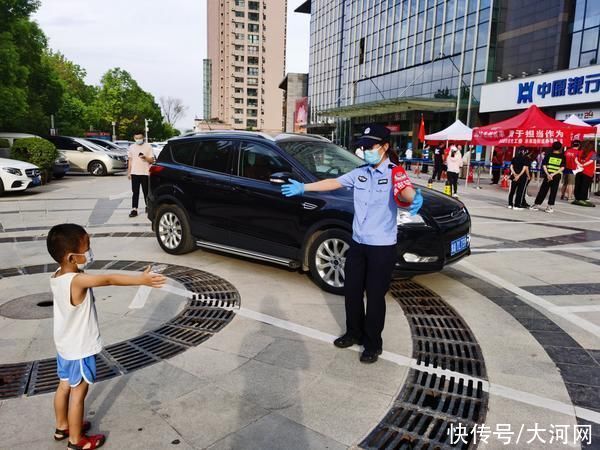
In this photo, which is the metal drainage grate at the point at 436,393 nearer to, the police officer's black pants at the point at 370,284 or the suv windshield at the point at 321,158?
the police officer's black pants at the point at 370,284

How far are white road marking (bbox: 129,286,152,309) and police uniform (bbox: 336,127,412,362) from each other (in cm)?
227

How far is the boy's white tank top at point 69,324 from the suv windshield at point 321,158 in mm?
3398

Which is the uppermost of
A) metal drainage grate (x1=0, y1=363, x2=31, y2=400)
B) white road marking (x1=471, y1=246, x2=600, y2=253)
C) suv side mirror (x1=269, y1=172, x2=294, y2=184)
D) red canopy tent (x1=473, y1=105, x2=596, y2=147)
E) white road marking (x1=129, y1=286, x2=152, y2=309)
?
red canopy tent (x1=473, y1=105, x2=596, y2=147)

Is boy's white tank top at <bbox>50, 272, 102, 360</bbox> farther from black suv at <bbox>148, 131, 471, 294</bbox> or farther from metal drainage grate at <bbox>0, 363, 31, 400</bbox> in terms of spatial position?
black suv at <bbox>148, 131, 471, 294</bbox>

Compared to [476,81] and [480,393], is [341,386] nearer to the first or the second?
[480,393]

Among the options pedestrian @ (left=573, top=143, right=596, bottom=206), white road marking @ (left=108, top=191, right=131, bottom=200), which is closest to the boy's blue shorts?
white road marking @ (left=108, top=191, right=131, bottom=200)

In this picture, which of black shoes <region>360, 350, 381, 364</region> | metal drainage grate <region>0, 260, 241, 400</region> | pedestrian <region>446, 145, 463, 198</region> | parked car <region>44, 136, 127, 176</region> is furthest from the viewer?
parked car <region>44, 136, 127, 176</region>

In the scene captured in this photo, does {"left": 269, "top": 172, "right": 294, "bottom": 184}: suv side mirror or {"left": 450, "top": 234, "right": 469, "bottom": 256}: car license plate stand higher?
{"left": 269, "top": 172, "right": 294, "bottom": 184}: suv side mirror

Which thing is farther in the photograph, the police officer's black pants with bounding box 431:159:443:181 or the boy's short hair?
the police officer's black pants with bounding box 431:159:443:181

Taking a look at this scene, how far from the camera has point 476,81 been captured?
3375cm

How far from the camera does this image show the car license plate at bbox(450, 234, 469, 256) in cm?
517

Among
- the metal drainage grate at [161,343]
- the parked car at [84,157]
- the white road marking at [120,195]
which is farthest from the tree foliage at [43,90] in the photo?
the metal drainage grate at [161,343]

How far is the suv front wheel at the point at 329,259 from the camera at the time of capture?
16.8ft

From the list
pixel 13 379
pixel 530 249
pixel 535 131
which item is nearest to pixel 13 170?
pixel 13 379
